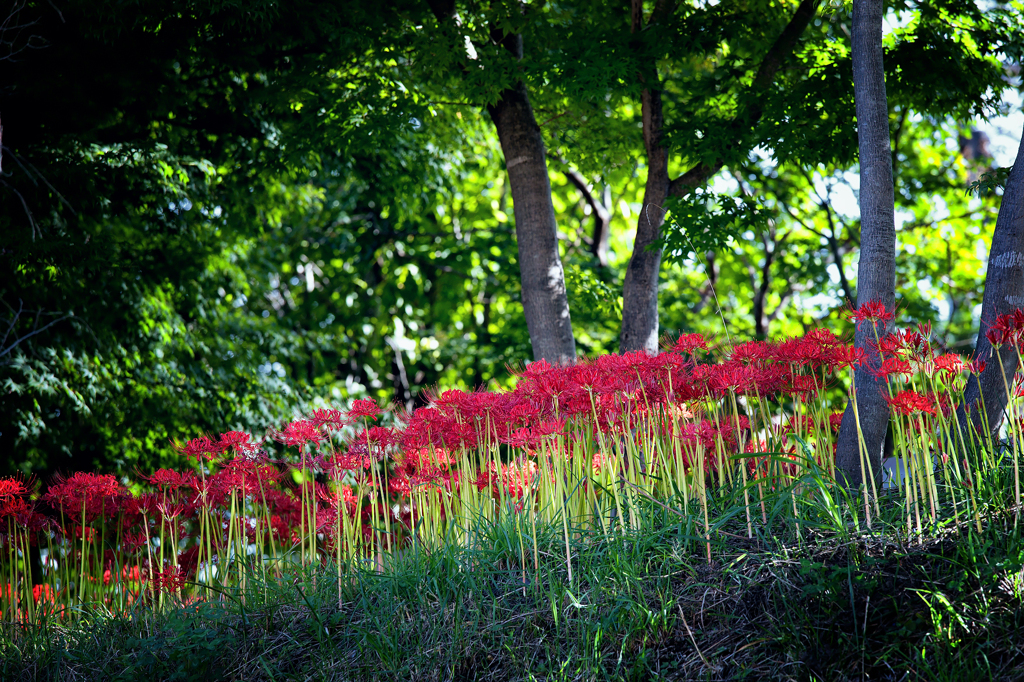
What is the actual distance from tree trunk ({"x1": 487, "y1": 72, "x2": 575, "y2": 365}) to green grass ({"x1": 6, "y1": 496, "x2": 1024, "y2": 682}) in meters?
2.34

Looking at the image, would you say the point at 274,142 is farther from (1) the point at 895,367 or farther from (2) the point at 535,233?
(1) the point at 895,367

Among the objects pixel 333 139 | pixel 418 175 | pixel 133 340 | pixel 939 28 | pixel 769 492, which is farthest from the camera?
pixel 418 175

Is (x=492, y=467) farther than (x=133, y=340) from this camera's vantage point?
No

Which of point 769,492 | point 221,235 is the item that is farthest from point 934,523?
point 221,235

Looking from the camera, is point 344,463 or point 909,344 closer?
point 909,344

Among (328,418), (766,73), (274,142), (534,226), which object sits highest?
(274,142)

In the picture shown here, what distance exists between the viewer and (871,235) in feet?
11.7

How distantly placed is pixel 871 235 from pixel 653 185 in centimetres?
242

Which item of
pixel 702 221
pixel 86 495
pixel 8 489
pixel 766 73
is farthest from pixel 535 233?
Result: pixel 8 489

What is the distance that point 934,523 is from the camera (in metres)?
2.68

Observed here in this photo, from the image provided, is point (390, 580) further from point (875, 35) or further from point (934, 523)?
point (875, 35)

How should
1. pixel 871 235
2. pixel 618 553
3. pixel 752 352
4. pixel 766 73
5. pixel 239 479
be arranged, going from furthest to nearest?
pixel 766 73 → pixel 239 479 → pixel 871 235 → pixel 752 352 → pixel 618 553

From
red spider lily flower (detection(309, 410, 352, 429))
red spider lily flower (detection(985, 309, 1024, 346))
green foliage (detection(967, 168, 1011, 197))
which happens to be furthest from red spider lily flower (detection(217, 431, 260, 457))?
green foliage (detection(967, 168, 1011, 197))

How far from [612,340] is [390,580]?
615cm
